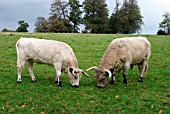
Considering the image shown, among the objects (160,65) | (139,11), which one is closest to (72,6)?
(139,11)

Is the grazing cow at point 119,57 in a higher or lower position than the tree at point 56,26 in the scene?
lower

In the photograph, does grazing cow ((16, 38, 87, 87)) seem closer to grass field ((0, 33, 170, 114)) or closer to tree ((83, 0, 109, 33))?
grass field ((0, 33, 170, 114))

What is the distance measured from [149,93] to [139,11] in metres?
82.4

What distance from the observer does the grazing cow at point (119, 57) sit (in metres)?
12.8

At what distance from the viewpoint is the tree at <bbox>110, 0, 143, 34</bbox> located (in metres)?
83.8

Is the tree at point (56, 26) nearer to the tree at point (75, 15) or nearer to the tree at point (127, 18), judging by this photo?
the tree at point (75, 15)

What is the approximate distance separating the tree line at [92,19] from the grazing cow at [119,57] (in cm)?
6493

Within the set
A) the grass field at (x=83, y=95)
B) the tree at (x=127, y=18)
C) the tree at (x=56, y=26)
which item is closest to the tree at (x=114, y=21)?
the tree at (x=127, y=18)

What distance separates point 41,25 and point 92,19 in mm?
17368

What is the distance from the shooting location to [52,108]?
9688mm

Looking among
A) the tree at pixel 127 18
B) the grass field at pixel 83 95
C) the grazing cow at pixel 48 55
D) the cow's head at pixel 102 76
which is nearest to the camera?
the grass field at pixel 83 95

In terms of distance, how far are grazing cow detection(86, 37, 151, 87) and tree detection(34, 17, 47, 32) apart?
69709mm

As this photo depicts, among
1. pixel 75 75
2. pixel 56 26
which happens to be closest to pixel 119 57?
pixel 75 75

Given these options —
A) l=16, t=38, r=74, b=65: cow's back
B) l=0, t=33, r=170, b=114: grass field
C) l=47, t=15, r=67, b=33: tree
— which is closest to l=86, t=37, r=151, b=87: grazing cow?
l=0, t=33, r=170, b=114: grass field
